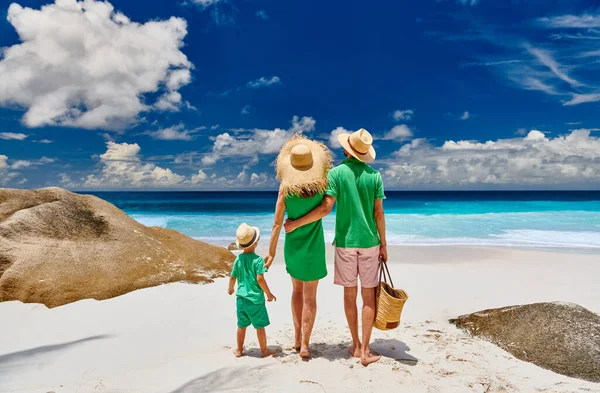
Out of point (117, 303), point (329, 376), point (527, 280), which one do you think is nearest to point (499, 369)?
point (329, 376)

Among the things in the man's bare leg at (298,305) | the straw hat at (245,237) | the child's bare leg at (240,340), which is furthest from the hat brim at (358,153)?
the child's bare leg at (240,340)

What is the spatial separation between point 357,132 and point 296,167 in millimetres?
624

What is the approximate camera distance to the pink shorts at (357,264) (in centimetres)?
352

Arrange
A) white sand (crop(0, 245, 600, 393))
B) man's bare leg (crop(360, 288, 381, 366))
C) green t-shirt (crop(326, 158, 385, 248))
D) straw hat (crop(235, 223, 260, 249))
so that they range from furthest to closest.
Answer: straw hat (crop(235, 223, 260, 249)), man's bare leg (crop(360, 288, 381, 366)), green t-shirt (crop(326, 158, 385, 248)), white sand (crop(0, 245, 600, 393))

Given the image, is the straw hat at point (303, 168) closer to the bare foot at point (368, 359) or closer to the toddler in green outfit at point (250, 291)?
the toddler in green outfit at point (250, 291)

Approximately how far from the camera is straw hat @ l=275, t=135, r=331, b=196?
3463 millimetres

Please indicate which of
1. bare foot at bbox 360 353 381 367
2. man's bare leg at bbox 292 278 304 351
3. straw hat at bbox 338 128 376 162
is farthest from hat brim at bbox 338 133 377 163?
bare foot at bbox 360 353 381 367

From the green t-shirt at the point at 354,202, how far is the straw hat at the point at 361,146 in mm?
107

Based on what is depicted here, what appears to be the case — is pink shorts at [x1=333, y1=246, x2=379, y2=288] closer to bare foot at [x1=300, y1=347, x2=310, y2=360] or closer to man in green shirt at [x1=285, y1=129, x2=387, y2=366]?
man in green shirt at [x1=285, y1=129, x2=387, y2=366]

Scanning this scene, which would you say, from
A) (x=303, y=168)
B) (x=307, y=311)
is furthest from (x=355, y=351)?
(x=303, y=168)

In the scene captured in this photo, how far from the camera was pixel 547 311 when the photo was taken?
13.9ft

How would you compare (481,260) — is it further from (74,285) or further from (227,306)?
(74,285)

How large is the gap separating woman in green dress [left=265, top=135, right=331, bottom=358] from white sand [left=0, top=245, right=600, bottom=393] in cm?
57

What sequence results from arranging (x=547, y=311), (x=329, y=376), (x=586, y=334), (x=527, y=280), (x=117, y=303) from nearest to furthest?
(x=329, y=376) → (x=586, y=334) → (x=547, y=311) → (x=117, y=303) → (x=527, y=280)
